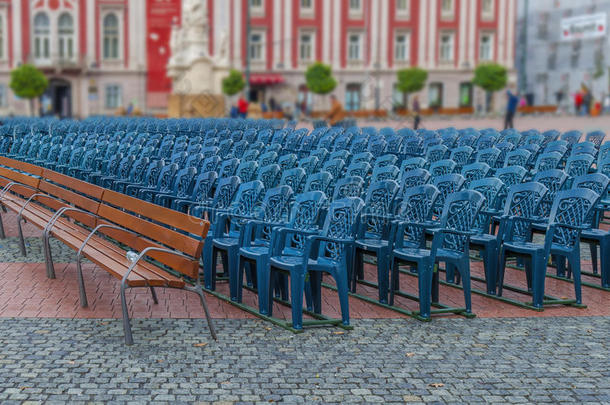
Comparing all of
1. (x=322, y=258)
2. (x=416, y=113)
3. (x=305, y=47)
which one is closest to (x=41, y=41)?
(x=305, y=47)

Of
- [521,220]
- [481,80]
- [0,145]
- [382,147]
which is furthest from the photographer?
[481,80]

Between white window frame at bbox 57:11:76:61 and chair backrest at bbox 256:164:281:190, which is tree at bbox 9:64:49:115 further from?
chair backrest at bbox 256:164:281:190

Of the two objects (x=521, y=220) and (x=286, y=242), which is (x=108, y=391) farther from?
(x=521, y=220)

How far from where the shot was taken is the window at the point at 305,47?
206 feet

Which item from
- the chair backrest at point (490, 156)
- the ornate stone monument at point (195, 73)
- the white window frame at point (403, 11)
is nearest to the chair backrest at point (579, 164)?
the chair backrest at point (490, 156)

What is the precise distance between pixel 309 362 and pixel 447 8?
203ft

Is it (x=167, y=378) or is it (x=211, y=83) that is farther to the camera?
(x=211, y=83)

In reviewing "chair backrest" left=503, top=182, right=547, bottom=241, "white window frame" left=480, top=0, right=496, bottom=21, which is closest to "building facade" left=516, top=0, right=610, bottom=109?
"white window frame" left=480, top=0, right=496, bottom=21

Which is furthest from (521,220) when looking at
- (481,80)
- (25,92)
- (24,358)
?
(481,80)

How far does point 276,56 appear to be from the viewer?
204 ft

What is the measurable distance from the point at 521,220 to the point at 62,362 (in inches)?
192

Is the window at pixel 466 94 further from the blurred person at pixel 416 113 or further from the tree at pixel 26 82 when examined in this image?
the tree at pixel 26 82

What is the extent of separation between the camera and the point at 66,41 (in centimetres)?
→ 5866

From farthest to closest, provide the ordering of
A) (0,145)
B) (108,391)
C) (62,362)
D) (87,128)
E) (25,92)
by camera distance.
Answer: (25,92) → (87,128) → (0,145) → (62,362) → (108,391)
